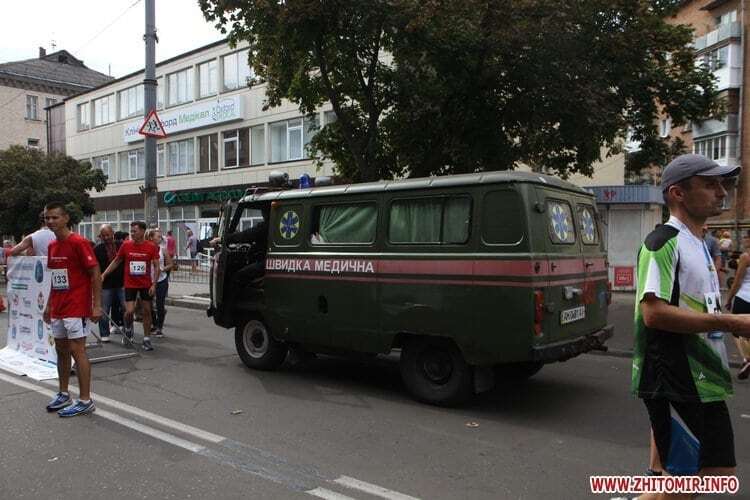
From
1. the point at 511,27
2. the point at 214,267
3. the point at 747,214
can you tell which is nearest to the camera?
the point at 214,267

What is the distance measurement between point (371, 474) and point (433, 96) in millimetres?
8710

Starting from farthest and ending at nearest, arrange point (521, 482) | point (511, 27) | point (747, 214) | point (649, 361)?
point (747, 214) → point (511, 27) → point (521, 482) → point (649, 361)

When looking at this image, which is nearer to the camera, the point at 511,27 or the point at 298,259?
the point at 298,259

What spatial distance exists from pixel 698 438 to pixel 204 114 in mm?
29423

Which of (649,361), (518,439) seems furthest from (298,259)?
(649,361)

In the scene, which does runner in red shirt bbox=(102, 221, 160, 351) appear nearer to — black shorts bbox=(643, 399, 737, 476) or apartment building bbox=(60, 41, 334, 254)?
black shorts bbox=(643, 399, 737, 476)

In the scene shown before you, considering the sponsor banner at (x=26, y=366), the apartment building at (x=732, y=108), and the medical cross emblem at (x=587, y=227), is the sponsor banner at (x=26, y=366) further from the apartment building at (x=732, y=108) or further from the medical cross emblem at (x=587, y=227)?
the apartment building at (x=732, y=108)

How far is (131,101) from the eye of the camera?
34688 mm

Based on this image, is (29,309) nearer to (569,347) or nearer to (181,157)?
(569,347)

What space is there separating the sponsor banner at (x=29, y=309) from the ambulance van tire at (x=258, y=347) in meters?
2.28

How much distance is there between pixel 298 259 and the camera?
686cm

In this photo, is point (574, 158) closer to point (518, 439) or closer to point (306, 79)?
point (306, 79)

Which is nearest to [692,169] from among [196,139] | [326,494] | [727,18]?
[326,494]

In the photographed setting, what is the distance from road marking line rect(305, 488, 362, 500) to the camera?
381 centimetres
